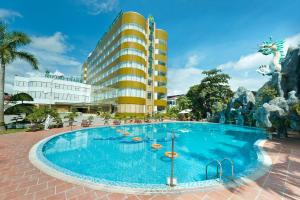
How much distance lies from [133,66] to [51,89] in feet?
86.7

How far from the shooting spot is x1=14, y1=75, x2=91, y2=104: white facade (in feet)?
139

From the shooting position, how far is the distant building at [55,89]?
42406 millimetres

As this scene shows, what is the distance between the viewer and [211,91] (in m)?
37.0

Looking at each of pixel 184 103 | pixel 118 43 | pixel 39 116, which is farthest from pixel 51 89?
pixel 184 103

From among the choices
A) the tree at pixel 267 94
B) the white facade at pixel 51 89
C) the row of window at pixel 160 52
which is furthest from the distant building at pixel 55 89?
the tree at pixel 267 94

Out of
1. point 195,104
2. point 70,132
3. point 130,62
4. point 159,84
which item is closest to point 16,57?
point 70,132

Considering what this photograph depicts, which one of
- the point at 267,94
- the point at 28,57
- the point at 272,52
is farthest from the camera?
the point at 272,52

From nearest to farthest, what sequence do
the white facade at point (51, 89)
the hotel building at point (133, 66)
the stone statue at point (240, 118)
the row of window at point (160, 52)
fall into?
1. the stone statue at point (240, 118)
2. the hotel building at point (133, 66)
3. the white facade at point (51, 89)
4. the row of window at point (160, 52)

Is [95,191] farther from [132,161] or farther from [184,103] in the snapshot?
[184,103]

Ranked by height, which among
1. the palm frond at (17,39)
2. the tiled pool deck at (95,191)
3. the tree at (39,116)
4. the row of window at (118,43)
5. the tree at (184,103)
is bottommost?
the tiled pool deck at (95,191)

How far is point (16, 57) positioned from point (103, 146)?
41.8 feet

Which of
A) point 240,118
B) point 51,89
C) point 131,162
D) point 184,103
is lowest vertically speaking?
point 131,162

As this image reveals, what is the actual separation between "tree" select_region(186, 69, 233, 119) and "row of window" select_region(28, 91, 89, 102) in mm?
36678

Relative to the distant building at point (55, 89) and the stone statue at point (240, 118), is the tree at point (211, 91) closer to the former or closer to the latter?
the stone statue at point (240, 118)
